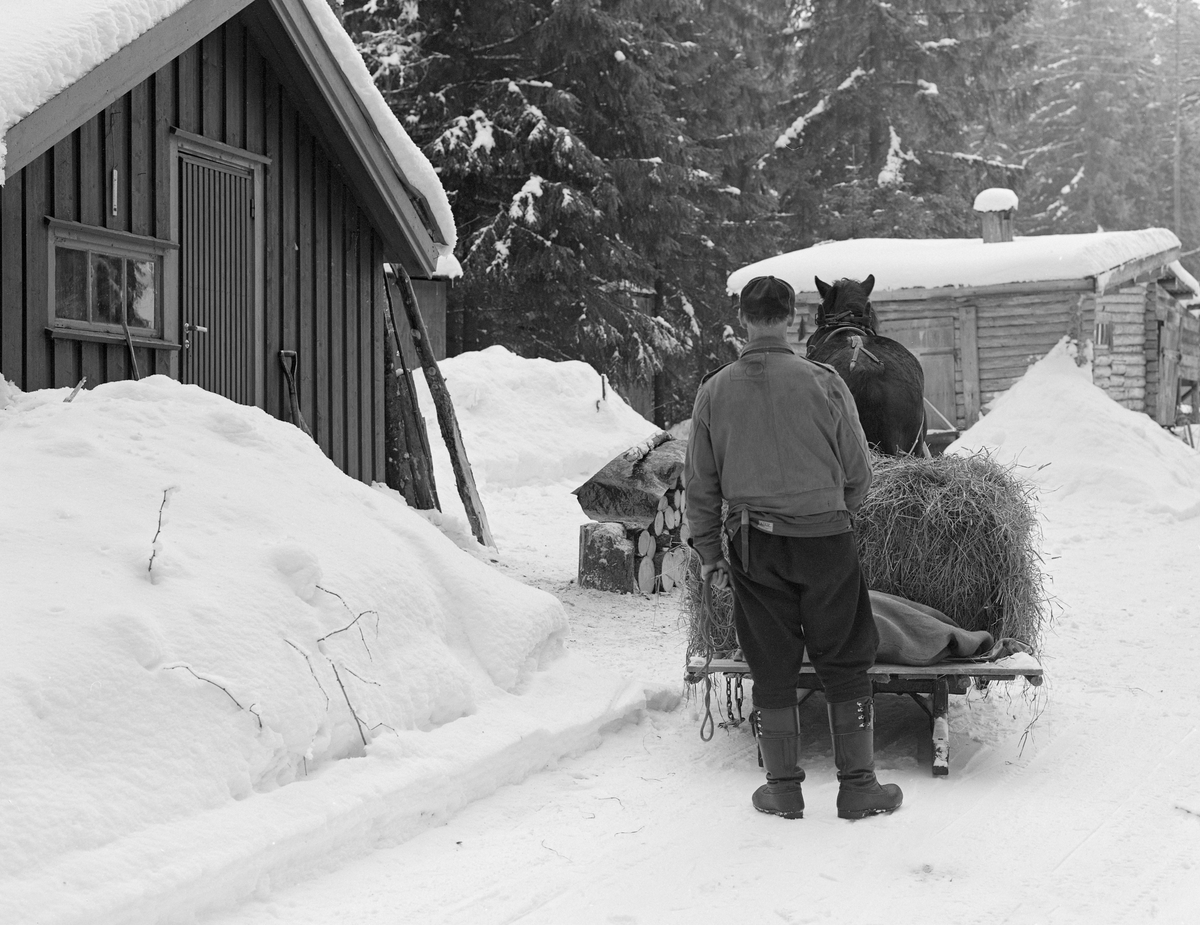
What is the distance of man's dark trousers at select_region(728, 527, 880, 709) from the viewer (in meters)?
4.10

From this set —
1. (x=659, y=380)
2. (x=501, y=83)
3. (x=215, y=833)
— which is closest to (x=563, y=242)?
(x=501, y=83)

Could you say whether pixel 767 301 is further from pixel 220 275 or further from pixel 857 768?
pixel 220 275

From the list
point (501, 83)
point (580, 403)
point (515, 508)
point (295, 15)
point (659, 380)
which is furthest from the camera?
point (659, 380)

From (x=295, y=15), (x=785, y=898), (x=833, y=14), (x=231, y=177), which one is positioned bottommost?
(x=785, y=898)

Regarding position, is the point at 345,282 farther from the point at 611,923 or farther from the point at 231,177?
the point at 611,923

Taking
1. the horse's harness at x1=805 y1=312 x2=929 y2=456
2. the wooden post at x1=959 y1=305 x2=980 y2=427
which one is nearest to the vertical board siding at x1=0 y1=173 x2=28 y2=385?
the horse's harness at x1=805 y1=312 x2=929 y2=456

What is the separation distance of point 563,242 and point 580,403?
558cm

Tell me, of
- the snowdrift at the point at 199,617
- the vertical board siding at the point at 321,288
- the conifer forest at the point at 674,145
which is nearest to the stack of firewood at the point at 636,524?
the vertical board siding at the point at 321,288

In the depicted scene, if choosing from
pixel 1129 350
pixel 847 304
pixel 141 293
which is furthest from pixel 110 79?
pixel 1129 350

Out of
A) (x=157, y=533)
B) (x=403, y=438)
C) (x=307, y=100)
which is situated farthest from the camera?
(x=403, y=438)

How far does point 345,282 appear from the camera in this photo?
9086 mm

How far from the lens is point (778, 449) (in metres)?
4.12

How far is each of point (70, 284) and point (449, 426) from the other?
3.66 m

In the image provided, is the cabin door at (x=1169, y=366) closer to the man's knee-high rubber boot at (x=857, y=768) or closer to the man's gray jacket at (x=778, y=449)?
the man's gray jacket at (x=778, y=449)
